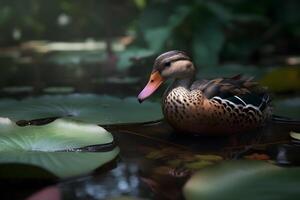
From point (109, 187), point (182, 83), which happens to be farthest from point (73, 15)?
point (109, 187)

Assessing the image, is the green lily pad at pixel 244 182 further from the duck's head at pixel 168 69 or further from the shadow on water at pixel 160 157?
the duck's head at pixel 168 69

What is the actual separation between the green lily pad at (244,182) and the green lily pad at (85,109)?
0.59 meters

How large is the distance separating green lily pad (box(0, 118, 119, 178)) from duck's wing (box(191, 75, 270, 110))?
0.39 meters

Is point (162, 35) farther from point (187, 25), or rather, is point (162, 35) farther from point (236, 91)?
point (236, 91)

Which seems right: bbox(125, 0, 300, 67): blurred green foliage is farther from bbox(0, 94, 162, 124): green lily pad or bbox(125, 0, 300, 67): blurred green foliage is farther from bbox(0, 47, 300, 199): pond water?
bbox(0, 47, 300, 199): pond water

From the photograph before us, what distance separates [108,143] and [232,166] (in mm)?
422

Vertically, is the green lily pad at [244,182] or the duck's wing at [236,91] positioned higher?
the duck's wing at [236,91]

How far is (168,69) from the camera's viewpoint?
1585mm

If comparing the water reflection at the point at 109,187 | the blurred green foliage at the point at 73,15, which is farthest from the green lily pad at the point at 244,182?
the blurred green foliage at the point at 73,15

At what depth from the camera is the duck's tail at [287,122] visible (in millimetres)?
1687

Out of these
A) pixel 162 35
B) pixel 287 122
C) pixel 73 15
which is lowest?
pixel 287 122

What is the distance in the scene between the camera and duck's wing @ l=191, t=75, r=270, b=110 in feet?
5.14

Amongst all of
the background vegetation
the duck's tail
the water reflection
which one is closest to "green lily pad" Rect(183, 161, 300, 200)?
the water reflection

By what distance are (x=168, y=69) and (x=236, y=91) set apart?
0.25m
